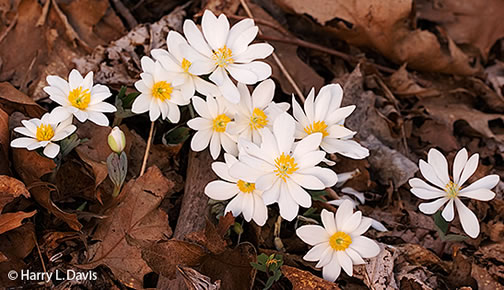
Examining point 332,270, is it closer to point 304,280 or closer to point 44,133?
point 304,280

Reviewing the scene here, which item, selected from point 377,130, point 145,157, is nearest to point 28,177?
point 145,157

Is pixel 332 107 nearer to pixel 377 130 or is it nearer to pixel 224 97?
pixel 224 97

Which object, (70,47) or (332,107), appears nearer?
(332,107)

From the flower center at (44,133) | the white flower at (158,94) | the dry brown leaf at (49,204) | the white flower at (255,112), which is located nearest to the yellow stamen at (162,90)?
the white flower at (158,94)

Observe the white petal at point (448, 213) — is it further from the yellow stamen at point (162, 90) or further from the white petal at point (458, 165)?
the yellow stamen at point (162, 90)

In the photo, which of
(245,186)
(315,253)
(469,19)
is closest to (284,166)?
(245,186)
